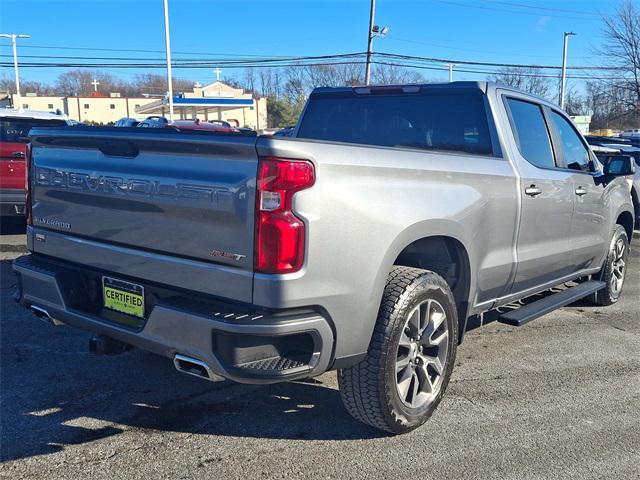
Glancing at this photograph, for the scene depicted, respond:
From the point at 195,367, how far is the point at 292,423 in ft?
3.15

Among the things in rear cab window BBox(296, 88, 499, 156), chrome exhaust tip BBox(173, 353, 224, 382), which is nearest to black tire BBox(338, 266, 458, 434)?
chrome exhaust tip BBox(173, 353, 224, 382)

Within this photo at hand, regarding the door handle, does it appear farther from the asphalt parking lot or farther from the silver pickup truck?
the asphalt parking lot

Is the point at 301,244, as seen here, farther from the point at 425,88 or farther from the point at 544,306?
the point at 544,306

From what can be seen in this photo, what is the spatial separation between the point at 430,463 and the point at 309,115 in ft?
10.2

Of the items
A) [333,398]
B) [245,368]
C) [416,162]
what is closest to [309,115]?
[416,162]

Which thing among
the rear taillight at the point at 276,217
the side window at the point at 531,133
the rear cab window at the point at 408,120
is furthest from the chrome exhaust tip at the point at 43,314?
the side window at the point at 531,133

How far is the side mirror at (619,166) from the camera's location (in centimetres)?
554

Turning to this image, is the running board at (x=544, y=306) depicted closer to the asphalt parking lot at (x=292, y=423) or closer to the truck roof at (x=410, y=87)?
the asphalt parking lot at (x=292, y=423)

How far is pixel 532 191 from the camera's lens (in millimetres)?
4379

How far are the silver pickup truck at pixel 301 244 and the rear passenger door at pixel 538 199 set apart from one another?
24 millimetres

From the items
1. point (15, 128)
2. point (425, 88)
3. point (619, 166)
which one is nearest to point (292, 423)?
point (425, 88)

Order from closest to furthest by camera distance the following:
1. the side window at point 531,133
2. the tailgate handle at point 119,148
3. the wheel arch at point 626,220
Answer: the tailgate handle at point 119,148 → the side window at point 531,133 → the wheel arch at point 626,220

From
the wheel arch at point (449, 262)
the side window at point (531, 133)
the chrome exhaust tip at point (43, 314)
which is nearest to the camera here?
the chrome exhaust tip at point (43, 314)

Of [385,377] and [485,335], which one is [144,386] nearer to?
[385,377]
